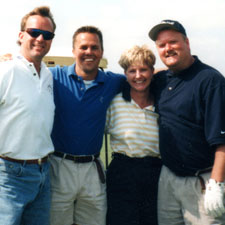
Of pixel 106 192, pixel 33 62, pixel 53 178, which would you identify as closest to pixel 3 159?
pixel 53 178

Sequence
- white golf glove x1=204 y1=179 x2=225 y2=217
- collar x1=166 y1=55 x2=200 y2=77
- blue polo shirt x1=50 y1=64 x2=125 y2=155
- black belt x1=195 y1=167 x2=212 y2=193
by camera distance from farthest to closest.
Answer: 1. blue polo shirt x1=50 y1=64 x2=125 y2=155
2. collar x1=166 y1=55 x2=200 y2=77
3. black belt x1=195 y1=167 x2=212 y2=193
4. white golf glove x1=204 y1=179 x2=225 y2=217

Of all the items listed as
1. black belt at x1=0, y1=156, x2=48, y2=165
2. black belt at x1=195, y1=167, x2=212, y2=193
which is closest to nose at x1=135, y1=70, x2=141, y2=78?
black belt at x1=195, y1=167, x2=212, y2=193

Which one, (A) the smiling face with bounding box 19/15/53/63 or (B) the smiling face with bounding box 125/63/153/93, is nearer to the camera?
(A) the smiling face with bounding box 19/15/53/63

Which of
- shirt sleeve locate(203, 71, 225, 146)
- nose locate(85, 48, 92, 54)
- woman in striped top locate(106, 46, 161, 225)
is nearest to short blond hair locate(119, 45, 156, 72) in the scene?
woman in striped top locate(106, 46, 161, 225)

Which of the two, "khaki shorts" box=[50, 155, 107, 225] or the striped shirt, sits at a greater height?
the striped shirt

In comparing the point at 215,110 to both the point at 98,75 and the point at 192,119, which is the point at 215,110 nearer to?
the point at 192,119

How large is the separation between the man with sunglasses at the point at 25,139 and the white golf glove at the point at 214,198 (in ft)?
4.48

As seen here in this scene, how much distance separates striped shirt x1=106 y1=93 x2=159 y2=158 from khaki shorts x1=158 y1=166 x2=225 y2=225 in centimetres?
27


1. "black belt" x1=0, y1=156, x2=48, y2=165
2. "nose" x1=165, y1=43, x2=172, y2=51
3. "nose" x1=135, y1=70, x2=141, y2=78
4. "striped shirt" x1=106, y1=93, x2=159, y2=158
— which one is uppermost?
"nose" x1=165, y1=43, x2=172, y2=51

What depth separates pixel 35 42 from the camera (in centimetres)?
286

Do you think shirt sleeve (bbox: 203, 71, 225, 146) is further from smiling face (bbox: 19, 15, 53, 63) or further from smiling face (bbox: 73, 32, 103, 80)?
smiling face (bbox: 19, 15, 53, 63)

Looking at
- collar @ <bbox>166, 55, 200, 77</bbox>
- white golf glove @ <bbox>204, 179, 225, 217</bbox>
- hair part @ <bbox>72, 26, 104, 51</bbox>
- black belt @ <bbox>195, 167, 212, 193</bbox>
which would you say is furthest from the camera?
hair part @ <bbox>72, 26, 104, 51</bbox>

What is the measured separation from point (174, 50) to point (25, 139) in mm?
1514

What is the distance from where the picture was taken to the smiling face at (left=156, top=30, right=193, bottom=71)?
286 centimetres
